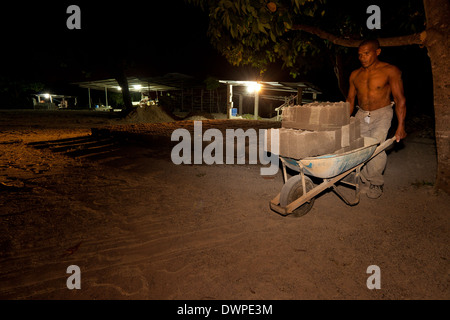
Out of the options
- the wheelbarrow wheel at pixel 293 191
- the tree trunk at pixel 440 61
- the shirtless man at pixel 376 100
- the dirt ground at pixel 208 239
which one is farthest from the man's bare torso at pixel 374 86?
the wheelbarrow wheel at pixel 293 191

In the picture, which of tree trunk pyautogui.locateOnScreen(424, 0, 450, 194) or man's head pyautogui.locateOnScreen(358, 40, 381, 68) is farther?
man's head pyautogui.locateOnScreen(358, 40, 381, 68)

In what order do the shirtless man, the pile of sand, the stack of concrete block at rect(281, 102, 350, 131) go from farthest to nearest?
the pile of sand → the shirtless man → the stack of concrete block at rect(281, 102, 350, 131)

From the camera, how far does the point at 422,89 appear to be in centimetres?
1215

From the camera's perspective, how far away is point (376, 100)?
3.97 metres

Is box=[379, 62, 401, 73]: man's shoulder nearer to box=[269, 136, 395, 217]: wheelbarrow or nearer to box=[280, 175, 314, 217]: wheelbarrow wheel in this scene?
box=[269, 136, 395, 217]: wheelbarrow

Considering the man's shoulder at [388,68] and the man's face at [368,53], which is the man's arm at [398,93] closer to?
the man's shoulder at [388,68]

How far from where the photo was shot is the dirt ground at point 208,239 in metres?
2.17

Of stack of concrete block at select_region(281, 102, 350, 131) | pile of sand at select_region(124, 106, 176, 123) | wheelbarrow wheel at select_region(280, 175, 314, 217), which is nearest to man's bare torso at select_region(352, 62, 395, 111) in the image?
stack of concrete block at select_region(281, 102, 350, 131)

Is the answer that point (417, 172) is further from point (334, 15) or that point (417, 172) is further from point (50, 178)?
point (50, 178)

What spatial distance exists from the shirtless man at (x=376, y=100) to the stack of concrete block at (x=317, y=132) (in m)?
0.84

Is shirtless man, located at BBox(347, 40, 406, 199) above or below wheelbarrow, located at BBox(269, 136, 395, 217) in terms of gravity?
above

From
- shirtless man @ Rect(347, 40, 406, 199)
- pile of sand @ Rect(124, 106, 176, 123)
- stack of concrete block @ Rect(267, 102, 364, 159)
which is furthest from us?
pile of sand @ Rect(124, 106, 176, 123)

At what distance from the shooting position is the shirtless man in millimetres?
3734

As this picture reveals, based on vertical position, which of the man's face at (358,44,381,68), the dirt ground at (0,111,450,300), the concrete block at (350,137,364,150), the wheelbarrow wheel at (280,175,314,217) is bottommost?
the dirt ground at (0,111,450,300)
